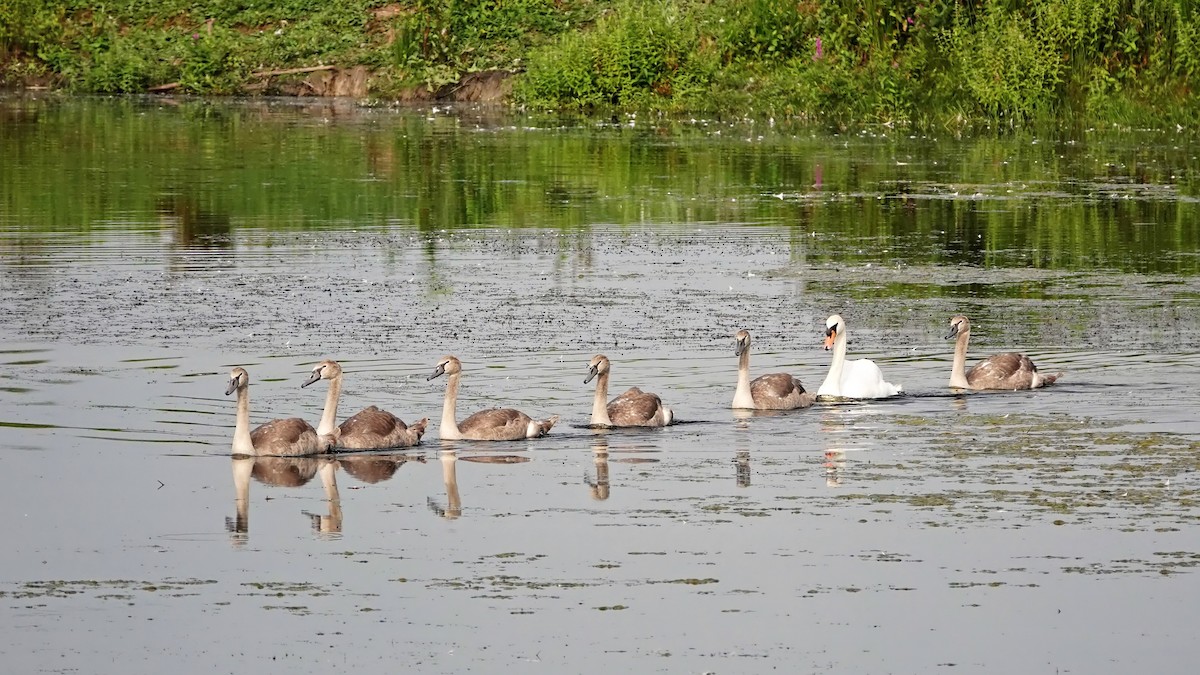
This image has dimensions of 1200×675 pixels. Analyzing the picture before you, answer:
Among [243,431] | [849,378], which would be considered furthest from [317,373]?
[849,378]

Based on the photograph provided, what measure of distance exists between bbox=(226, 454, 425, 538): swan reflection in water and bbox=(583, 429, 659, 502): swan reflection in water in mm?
1178

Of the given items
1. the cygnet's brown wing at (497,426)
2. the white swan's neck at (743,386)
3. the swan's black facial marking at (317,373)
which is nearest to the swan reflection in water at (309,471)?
the cygnet's brown wing at (497,426)

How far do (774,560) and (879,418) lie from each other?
15.0 ft

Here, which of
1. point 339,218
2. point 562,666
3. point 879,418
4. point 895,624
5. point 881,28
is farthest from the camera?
point 881,28

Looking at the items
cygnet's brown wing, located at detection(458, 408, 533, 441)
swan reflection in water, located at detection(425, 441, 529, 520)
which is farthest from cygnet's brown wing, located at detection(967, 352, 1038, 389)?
swan reflection in water, located at detection(425, 441, 529, 520)

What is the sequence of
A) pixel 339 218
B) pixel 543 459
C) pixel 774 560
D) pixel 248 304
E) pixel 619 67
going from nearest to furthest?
pixel 774 560 < pixel 543 459 < pixel 248 304 < pixel 339 218 < pixel 619 67

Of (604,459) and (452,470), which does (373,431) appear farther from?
(604,459)

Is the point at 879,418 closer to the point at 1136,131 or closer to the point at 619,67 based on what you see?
the point at 1136,131

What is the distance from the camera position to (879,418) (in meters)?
15.3

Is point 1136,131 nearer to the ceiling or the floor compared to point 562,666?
nearer to the ceiling

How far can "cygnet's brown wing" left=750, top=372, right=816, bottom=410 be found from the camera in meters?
15.5

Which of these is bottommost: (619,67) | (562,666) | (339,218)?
(562,666)

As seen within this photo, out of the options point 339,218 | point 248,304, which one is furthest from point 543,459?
point 339,218

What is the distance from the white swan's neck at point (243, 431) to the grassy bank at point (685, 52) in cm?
2759
